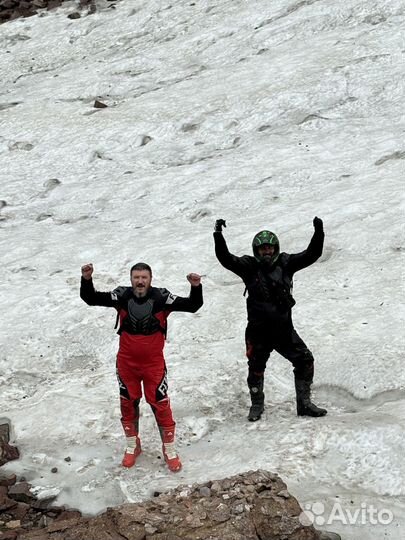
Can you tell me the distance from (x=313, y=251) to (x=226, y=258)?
1102mm

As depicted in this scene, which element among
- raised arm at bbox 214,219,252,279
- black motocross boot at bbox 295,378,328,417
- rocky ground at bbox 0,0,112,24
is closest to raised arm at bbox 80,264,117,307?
raised arm at bbox 214,219,252,279

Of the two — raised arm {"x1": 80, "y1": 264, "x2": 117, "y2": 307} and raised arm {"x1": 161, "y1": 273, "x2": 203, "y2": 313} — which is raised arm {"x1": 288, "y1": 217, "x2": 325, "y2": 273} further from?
raised arm {"x1": 80, "y1": 264, "x2": 117, "y2": 307}

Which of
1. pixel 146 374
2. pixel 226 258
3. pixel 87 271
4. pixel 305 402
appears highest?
pixel 87 271

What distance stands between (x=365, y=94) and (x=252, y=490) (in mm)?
16003

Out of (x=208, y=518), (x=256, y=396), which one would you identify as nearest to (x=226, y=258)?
(x=256, y=396)

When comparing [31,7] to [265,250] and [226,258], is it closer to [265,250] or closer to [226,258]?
[226,258]

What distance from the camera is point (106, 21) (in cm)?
2870

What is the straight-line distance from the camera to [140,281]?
767 cm

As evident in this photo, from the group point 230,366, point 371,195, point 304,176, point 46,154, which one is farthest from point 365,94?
point 230,366

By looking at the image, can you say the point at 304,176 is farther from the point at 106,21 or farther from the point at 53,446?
the point at 106,21

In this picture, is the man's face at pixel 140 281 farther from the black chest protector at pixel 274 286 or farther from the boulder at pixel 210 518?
the boulder at pixel 210 518

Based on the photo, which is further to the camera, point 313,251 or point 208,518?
point 313,251

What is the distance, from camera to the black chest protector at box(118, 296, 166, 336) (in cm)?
778

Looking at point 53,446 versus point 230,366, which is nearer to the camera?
point 53,446
